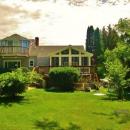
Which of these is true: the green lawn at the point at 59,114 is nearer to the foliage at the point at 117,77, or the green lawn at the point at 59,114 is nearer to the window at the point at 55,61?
the foliage at the point at 117,77

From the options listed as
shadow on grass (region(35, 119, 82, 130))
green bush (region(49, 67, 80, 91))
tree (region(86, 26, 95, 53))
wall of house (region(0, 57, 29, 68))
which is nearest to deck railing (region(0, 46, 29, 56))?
wall of house (region(0, 57, 29, 68))

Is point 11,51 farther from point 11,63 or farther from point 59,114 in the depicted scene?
point 59,114

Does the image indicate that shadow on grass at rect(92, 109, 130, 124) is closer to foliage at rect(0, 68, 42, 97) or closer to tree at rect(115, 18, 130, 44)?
foliage at rect(0, 68, 42, 97)

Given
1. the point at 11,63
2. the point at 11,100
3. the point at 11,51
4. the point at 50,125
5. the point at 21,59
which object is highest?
the point at 11,51

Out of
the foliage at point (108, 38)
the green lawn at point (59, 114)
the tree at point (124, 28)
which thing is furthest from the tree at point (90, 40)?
the green lawn at point (59, 114)

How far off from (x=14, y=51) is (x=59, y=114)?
37.0m

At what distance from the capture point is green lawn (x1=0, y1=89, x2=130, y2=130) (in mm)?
20516

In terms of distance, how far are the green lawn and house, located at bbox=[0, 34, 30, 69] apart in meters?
29.8

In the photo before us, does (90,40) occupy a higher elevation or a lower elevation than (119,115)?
higher

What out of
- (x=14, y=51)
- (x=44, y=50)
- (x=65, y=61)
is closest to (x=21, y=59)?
(x=14, y=51)

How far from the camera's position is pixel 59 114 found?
23734 mm

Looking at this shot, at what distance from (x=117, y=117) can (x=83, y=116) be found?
2.07 meters

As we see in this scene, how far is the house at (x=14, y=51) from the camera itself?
5938 cm

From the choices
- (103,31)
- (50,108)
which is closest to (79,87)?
(50,108)
